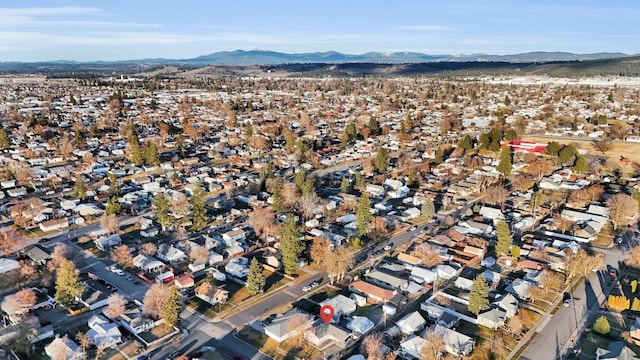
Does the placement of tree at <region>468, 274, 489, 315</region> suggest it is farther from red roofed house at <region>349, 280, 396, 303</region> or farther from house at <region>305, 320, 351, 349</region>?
house at <region>305, 320, 351, 349</region>

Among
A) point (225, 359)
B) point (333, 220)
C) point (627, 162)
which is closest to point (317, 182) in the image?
point (333, 220)

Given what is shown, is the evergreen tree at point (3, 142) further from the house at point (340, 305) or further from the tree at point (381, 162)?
the house at point (340, 305)

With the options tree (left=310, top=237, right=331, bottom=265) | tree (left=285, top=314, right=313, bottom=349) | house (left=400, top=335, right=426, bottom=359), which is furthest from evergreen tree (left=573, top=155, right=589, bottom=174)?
tree (left=285, top=314, right=313, bottom=349)

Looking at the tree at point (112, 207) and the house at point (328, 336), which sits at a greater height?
the tree at point (112, 207)

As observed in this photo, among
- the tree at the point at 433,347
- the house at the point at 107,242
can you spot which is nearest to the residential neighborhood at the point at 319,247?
the tree at the point at 433,347

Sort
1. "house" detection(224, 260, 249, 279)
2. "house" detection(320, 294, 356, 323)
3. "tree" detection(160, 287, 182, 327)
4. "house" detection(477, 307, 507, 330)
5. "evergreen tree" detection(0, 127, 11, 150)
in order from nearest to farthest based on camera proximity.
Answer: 1. "tree" detection(160, 287, 182, 327)
2. "house" detection(477, 307, 507, 330)
3. "house" detection(320, 294, 356, 323)
4. "house" detection(224, 260, 249, 279)
5. "evergreen tree" detection(0, 127, 11, 150)

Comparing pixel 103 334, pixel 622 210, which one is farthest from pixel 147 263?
pixel 622 210

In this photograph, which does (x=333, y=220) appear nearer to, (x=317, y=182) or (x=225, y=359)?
(x=317, y=182)

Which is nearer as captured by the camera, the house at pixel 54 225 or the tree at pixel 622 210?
the tree at pixel 622 210
